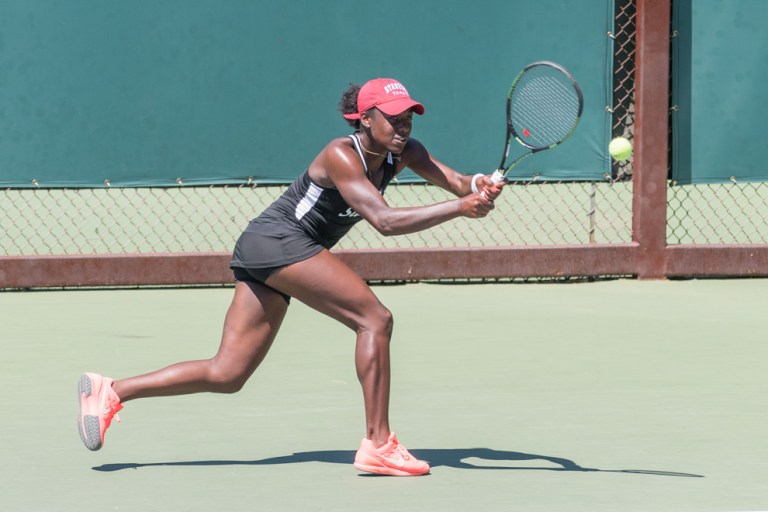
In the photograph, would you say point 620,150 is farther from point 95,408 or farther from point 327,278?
point 95,408

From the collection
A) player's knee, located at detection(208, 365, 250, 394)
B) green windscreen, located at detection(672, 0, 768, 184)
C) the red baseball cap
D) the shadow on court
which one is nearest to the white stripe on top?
the red baseball cap

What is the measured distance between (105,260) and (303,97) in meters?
1.52

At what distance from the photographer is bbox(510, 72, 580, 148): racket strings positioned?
585 cm

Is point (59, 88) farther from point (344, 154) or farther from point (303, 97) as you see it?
point (344, 154)

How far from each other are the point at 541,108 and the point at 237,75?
11.3 feet

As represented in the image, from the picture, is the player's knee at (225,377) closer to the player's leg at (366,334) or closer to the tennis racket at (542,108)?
the player's leg at (366,334)

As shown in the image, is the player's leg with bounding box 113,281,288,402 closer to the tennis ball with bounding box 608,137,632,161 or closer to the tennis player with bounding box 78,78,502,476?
the tennis player with bounding box 78,78,502,476

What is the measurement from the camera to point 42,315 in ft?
27.2

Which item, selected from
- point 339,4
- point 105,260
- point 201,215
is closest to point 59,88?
point 105,260

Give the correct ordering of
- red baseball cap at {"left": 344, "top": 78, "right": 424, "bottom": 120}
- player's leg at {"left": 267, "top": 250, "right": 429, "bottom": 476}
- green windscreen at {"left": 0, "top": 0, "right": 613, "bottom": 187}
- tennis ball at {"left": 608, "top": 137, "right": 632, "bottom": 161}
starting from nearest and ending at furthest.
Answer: player's leg at {"left": 267, "top": 250, "right": 429, "bottom": 476}
red baseball cap at {"left": 344, "top": 78, "right": 424, "bottom": 120}
tennis ball at {"left": 608, "top": 137, "right": 632, "bottom": 161}
green windscreen at {"left": 0, "top": 0, "right": 613, "bottom": 187}

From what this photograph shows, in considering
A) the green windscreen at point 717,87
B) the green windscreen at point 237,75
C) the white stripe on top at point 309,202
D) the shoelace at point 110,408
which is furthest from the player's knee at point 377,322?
the green windscreen at point 717,87

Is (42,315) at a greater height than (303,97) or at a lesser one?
lesser

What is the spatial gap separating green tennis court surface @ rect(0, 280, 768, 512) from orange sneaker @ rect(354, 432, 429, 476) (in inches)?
1.7

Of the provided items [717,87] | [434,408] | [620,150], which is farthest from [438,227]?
[434,408]
